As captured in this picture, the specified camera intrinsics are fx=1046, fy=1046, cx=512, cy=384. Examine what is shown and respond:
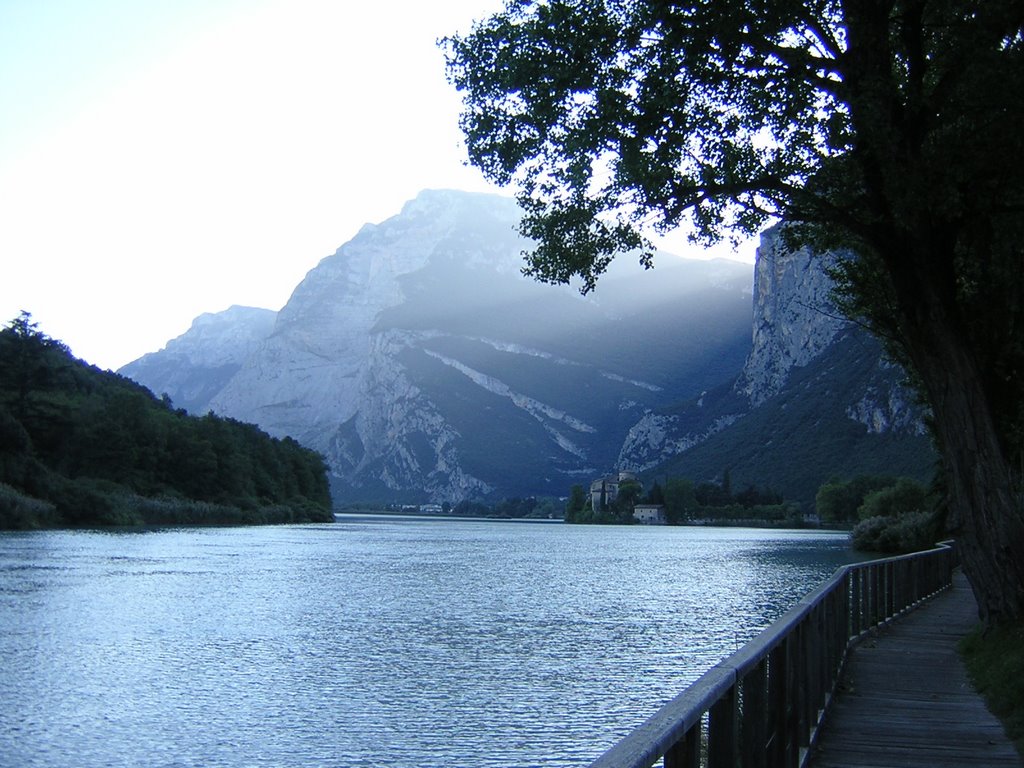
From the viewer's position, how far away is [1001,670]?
13070 millimetres

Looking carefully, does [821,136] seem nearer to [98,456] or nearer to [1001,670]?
[1001,670]

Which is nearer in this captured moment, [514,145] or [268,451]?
[514,145]

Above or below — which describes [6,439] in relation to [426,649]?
above

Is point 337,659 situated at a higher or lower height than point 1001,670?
lower

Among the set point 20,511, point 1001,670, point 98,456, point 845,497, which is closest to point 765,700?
point 1001,670

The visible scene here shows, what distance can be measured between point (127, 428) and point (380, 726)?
320 feet

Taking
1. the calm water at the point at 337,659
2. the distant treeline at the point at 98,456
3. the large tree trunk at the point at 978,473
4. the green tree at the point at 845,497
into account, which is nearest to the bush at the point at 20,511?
the distant treeline at the point at 98,456

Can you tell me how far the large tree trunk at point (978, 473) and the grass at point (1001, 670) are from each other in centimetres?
48

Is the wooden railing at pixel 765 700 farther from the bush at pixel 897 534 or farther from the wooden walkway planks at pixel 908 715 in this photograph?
the bush at pixel 897 534

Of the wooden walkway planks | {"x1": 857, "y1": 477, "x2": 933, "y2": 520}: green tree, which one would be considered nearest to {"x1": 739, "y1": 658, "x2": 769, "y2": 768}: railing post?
the wooden walkway planks

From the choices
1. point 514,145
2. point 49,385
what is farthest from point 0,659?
point 49,385

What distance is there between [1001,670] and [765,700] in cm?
707

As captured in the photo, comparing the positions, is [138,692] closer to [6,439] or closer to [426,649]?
[426,649]

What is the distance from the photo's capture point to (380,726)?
17.4 metres
